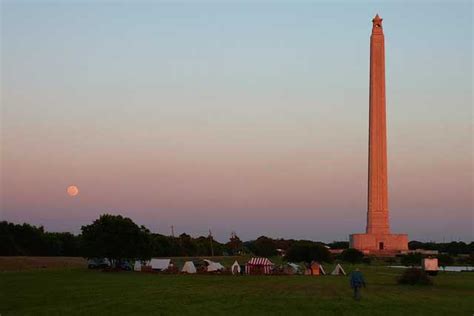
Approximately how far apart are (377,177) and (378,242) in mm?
10185

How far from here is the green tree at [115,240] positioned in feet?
246

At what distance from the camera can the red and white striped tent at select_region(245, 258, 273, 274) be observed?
67.2 m

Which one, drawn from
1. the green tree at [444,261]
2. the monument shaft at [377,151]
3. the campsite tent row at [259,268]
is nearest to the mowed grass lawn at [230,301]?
the campsite tent row at [259,268]

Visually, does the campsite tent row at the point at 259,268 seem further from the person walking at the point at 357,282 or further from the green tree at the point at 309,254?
the person walking at the point at 357,282

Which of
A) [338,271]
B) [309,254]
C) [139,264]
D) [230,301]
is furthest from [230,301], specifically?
[309,254]

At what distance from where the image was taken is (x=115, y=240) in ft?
246

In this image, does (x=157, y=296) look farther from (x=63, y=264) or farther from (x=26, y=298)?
(x=63, y=264)

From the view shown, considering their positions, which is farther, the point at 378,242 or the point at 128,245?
the point at 378,242

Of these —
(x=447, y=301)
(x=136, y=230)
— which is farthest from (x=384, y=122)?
(x=447, y=301)

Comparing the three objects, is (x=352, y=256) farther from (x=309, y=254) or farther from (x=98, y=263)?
(x=98, y=263)

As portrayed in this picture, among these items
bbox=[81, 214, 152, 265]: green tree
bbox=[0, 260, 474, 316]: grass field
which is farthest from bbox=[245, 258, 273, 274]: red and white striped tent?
bbox=[0, 260, 474, 316]: grass field

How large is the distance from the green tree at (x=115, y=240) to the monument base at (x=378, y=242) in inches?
1727

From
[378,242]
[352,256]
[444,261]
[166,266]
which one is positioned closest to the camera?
[166,266]

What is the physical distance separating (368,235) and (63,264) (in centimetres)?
4855
